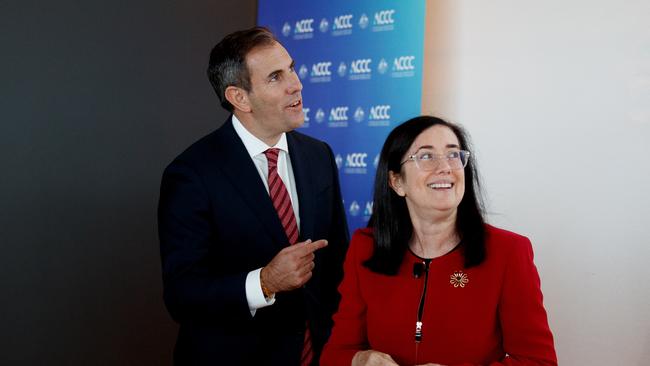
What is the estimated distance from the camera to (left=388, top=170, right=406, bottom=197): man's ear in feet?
6.72

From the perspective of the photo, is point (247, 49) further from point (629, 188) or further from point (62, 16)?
point (629, 188)

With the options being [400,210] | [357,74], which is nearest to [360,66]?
[357,74]

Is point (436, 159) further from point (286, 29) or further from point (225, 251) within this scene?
point (286, 29)

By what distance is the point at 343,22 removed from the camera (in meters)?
4.22

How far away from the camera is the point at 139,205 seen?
3631mm

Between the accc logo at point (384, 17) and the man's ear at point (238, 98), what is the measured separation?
5.91 feet

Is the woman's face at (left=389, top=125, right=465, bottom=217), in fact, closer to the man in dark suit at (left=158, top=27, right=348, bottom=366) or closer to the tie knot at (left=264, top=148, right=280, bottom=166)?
the man in dark suit at (left=158, top=27, right=348, bottom=366)

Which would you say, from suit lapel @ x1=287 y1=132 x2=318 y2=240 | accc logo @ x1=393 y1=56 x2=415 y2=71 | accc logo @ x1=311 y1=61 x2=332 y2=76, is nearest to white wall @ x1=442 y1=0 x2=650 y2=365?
accc logo @ x1=393 y1=56 x2=415 y2=71

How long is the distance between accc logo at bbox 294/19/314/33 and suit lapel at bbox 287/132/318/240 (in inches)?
78.8

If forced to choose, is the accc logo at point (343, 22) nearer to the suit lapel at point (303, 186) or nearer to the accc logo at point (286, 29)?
the accc logo at point (286, 29)

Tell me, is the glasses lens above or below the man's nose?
below

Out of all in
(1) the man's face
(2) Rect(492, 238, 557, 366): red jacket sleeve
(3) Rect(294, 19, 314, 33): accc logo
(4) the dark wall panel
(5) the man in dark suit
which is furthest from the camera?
(3) Rect(294, 19, 314, 33): accc logo

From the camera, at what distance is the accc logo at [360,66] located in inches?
161

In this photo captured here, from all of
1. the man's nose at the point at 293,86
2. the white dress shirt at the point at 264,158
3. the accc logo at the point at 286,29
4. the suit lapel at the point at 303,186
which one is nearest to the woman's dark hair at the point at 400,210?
the suit lapel at the point at 303,186
